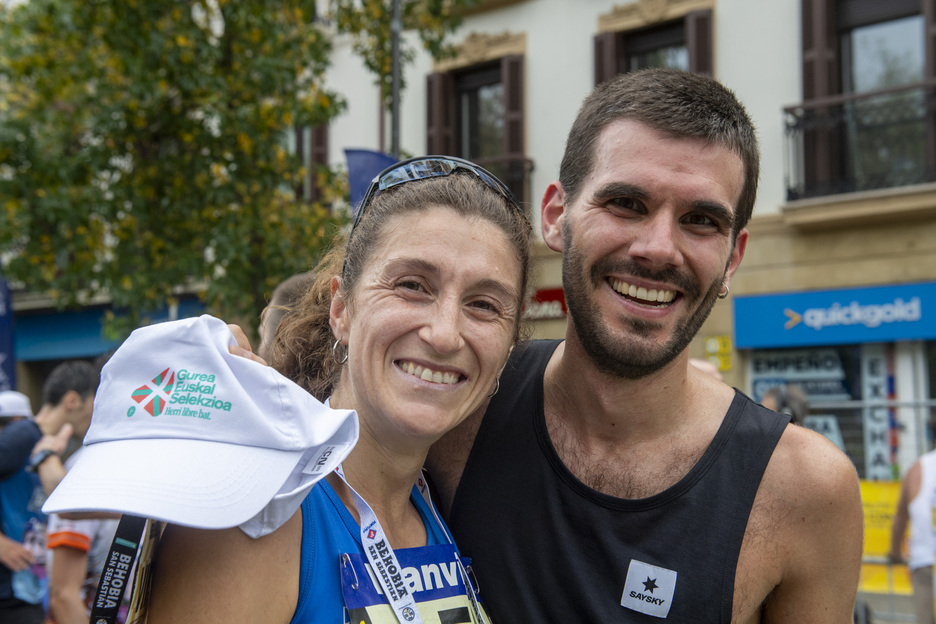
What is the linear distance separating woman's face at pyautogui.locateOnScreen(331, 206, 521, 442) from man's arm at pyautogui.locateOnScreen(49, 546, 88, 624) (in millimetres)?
2995

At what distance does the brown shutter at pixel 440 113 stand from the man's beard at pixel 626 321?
41.4ft

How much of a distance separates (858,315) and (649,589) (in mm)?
10157

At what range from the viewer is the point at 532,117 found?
1412 cm

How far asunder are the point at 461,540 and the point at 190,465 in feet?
3.57

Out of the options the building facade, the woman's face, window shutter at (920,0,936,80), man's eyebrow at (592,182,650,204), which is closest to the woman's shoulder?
the woman's face

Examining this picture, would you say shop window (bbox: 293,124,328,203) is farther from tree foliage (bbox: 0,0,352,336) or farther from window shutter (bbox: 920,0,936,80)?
window shutter (bbox: 920,0,936,80)

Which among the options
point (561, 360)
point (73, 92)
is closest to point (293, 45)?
point (73, 92)

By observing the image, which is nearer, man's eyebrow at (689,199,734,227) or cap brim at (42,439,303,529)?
cap brim at (42,439,303,529)

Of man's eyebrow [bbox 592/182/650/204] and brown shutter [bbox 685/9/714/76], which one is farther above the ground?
brown shutter [bbox 685/9/714/76]

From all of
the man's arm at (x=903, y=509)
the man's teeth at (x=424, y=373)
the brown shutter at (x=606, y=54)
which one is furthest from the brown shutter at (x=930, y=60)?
the man's teeth at (x=424, y=373)

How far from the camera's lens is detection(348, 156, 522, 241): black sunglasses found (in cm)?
226

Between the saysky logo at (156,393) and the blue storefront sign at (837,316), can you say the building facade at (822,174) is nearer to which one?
the blue storefront sign at (837,316)

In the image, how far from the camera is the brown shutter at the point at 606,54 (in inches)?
517

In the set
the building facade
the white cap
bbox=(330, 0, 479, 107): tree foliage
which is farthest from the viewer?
the building facade
